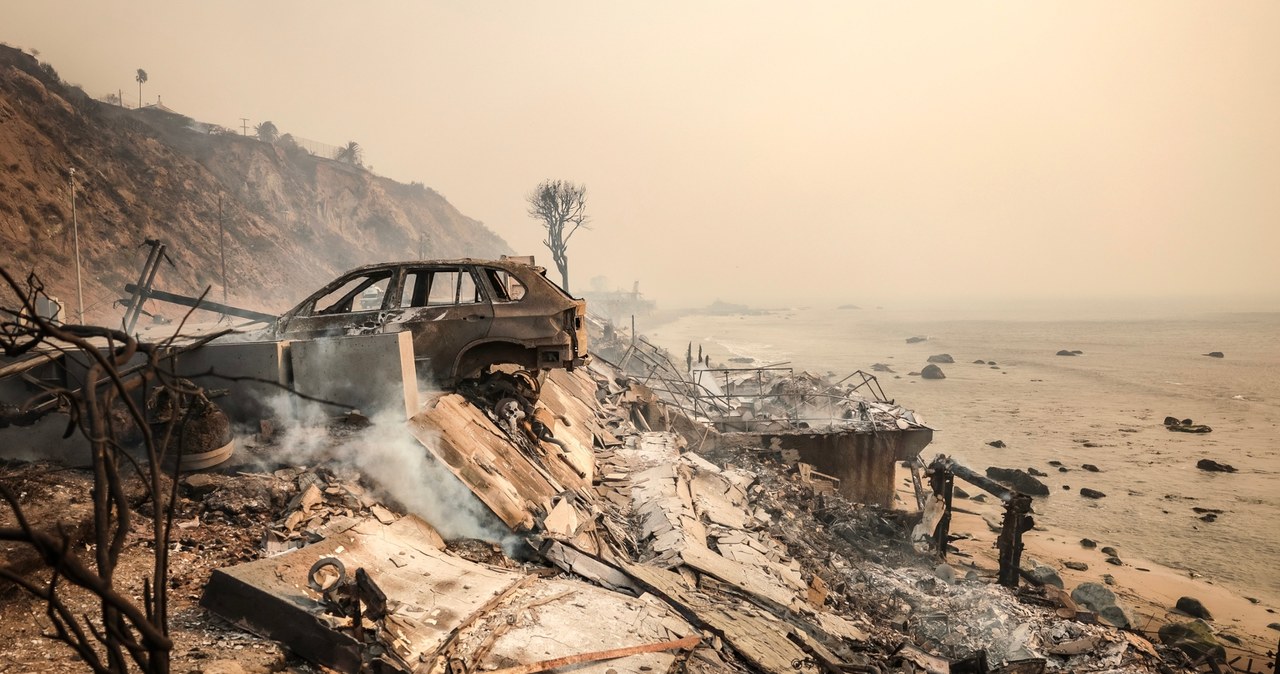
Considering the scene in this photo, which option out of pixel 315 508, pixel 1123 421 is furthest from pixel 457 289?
pixel 1123 421

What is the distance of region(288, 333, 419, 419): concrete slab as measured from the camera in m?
5.87

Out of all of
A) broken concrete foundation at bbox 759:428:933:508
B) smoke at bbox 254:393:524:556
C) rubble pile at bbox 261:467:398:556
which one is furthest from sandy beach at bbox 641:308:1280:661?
rubble pile at bbox 261:467:398:556

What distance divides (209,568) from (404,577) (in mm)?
1183

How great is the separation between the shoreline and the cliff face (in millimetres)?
23267

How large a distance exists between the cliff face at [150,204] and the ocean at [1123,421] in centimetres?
2704

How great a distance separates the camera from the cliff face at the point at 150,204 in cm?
2641

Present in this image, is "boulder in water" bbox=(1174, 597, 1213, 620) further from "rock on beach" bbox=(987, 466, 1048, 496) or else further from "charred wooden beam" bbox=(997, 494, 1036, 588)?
"rock on beach" bbox=(987, 466, 1048, 496)

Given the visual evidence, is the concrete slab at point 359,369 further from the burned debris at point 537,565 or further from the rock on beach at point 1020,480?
the rock on beach at point 1020,480

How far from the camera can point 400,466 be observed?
5578mm

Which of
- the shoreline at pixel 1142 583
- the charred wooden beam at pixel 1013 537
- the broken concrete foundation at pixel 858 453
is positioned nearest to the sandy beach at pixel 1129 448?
the shoreline at pixel 1142 583

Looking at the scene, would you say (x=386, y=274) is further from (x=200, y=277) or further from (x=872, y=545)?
(x=200, y=277)

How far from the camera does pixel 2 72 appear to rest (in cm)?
3006

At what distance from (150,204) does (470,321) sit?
34657 millimetres

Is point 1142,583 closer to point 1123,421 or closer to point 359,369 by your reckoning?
point 359,369
